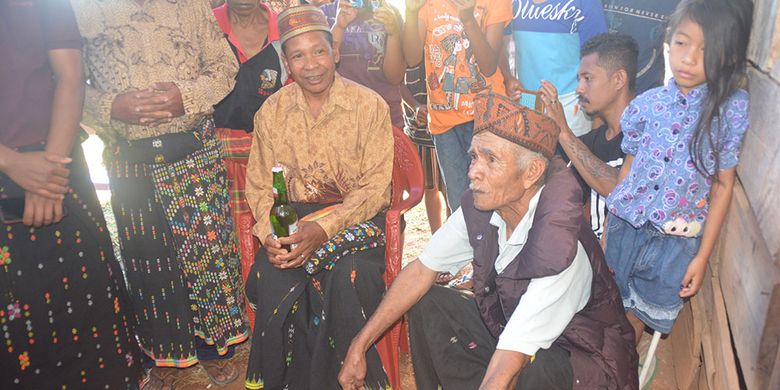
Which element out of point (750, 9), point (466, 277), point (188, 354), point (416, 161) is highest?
point (750, 9)

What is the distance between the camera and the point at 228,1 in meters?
3.64

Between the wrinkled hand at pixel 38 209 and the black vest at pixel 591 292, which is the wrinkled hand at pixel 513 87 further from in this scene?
the wrinkled hand at pixel 38 209

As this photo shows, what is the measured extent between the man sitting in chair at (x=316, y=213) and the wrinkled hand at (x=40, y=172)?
3.23 feet

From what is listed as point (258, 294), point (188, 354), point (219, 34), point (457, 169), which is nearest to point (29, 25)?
point (219, 34)

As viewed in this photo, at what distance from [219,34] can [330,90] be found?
0.74 m

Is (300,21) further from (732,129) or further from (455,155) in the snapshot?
(732,129)

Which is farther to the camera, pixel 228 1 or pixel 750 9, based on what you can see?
pixel 228 1

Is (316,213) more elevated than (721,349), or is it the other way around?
(316,213)

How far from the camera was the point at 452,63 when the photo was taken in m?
3.83

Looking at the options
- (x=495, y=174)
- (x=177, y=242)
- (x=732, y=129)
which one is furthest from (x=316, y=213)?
(x=732, y=129)

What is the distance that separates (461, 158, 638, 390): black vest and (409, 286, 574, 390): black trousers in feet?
0.57

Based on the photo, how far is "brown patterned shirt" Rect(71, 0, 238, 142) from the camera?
3.02m

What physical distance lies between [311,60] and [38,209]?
1.51 meters

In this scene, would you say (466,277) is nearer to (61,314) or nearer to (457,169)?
(457,169)
